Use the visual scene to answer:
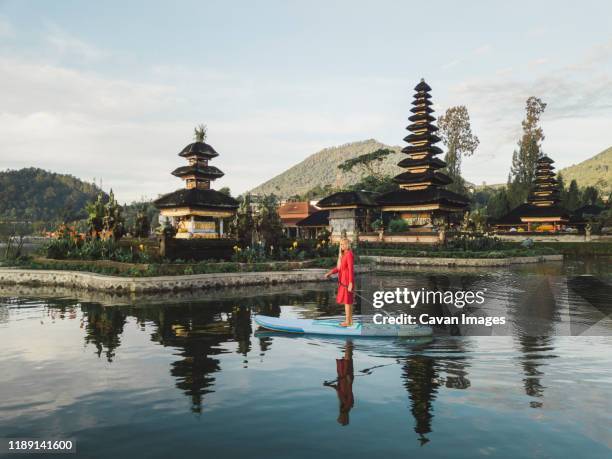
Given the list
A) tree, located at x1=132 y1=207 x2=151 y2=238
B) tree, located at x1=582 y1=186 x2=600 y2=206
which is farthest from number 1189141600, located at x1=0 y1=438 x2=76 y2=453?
tree, located at x1=582 y1=186 x2=600 y2=206

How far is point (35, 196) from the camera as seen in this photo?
568 ft

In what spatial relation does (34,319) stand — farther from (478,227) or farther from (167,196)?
(478,227)

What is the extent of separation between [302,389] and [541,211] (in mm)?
63981

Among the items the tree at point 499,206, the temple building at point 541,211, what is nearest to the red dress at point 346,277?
the temple building at point 541,211

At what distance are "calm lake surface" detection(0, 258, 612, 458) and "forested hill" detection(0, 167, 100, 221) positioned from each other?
15364cm

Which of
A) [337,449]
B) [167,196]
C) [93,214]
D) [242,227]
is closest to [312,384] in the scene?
[337,449]

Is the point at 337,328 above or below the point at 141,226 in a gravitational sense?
below

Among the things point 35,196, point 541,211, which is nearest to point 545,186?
point 541,211

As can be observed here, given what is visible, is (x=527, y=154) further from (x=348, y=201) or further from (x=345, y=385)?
(x=345, y=385)

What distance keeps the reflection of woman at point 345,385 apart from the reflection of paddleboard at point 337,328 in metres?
1.20

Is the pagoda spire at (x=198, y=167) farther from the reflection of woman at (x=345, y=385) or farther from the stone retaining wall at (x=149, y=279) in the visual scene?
the reflection of woman at (x=345, y=385)

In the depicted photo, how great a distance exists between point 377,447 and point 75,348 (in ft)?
31.5

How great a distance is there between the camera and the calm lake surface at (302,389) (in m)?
6.77

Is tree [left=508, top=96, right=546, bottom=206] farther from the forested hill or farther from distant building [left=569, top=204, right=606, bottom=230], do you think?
the forested hill
